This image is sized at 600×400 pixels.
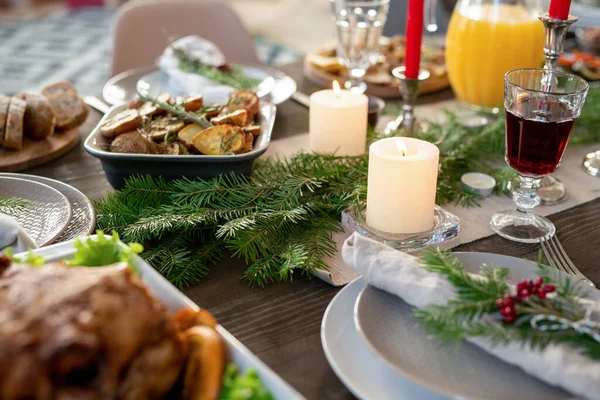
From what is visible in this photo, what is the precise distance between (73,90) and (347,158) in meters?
0.56

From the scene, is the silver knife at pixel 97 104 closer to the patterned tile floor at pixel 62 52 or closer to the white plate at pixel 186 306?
the white plate at pixel 186 306

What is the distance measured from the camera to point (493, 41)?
1.37m

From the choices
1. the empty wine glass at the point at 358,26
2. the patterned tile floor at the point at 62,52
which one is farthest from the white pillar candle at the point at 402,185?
the patterned tile floor at the point at 62,52

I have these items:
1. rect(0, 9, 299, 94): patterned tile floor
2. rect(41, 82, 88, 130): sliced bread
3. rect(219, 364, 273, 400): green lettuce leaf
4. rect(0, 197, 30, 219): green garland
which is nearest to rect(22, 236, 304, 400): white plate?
rect(219, 364, 273, 400): green lettuce leaf

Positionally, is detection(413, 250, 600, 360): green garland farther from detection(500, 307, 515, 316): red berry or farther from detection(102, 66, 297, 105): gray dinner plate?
detection(102, 66, 297, 105): gray dinner plate

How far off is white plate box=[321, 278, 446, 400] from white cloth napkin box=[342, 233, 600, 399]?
5cm

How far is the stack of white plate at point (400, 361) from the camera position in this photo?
0.58 m

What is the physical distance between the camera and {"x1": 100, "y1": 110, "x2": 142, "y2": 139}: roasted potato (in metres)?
1.02

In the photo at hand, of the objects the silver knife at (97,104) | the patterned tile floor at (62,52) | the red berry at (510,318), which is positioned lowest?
the patterned tile floor at (62,52)

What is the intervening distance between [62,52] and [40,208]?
3.91 meters

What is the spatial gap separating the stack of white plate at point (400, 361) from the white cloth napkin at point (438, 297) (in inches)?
0.7

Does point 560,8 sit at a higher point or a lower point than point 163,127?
higher

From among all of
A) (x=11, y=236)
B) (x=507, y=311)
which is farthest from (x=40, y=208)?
(x=507, y=311)

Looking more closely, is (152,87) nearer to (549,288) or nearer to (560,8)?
(560,8)
